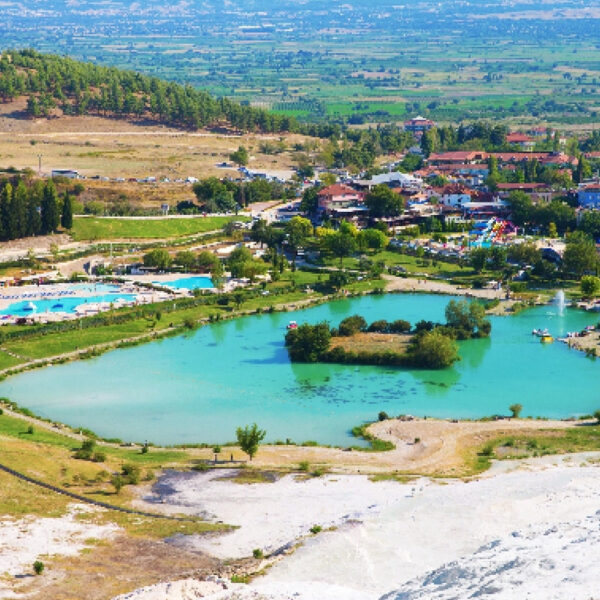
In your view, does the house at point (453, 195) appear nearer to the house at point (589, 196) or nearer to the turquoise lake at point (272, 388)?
the house at point (589, 196)

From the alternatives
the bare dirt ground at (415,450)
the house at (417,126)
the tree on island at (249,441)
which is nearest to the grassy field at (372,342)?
the bare dirt ground at (415,450)

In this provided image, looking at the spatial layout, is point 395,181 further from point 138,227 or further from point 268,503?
point 268,503

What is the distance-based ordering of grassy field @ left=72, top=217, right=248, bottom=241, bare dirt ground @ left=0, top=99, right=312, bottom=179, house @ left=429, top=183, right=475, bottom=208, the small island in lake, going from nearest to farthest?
the small island in lake
grassy field @ left=72, top=217, right=248, bottom=241
house @ left=429, top=183, right=475, bottom=208
bare dirt ground @ left=0, top=99, right=312, bottom=179

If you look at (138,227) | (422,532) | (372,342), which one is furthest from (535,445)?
(138,227)

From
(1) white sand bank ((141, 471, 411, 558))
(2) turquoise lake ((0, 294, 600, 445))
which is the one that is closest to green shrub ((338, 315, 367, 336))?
(2) turquoise lake ((0, 294, 600, 445))

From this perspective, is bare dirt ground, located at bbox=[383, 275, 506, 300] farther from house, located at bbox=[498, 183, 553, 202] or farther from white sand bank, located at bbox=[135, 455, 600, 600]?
white sand bank, located at bbox=[135, 455, 600, 600]

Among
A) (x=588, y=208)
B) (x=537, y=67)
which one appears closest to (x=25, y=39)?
(x=537, y=67)
